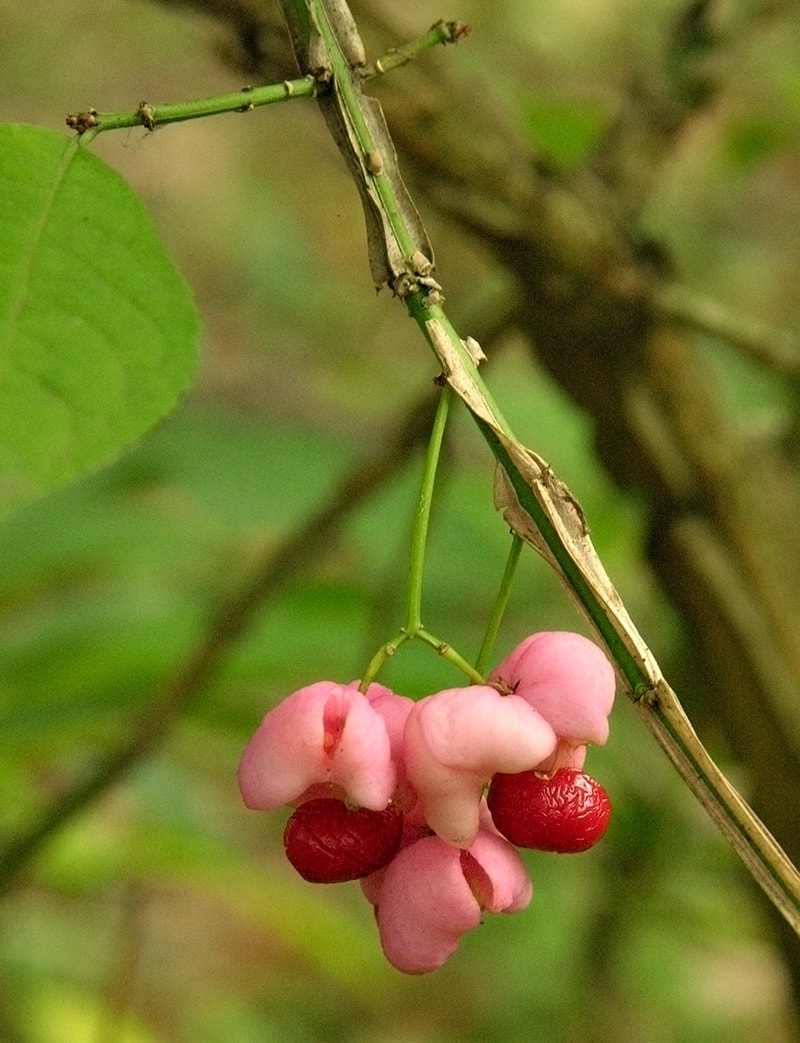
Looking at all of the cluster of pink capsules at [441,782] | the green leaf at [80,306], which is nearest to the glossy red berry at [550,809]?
the cluster of pink capsules at [441,782]

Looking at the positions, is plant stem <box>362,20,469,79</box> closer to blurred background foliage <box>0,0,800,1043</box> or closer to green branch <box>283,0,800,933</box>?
green branch <box>283,0,800,933</box>

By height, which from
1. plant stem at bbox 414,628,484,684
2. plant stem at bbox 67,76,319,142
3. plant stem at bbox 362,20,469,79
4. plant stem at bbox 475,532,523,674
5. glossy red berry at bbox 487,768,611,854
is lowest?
glossy red berry at bbox 487,768,611,854

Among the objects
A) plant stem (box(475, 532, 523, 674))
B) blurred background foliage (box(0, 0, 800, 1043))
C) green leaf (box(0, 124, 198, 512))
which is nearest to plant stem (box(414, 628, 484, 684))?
plant stem (box(475, 532, 523, 674))

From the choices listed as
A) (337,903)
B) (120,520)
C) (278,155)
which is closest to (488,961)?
(337,903)

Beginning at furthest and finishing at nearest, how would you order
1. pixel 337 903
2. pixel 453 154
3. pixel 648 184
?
pixel 337 903 < pixel 648 184 < pixel 453 154

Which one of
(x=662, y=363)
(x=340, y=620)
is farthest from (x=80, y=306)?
(x=340, y=620)

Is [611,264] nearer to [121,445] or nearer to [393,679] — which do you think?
[393,679]

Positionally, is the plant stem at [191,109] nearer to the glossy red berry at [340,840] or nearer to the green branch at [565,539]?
the green branch at [565,539]
